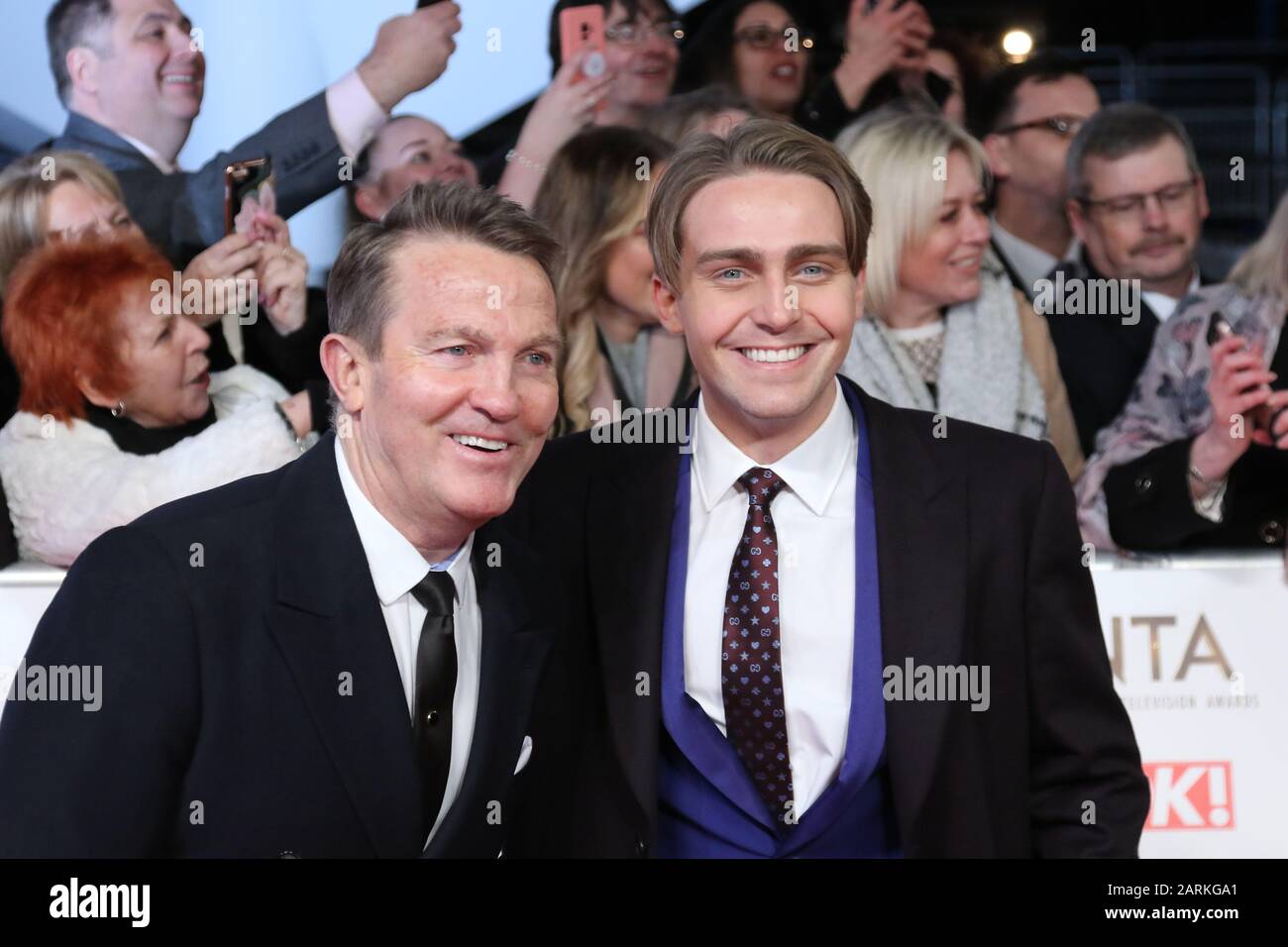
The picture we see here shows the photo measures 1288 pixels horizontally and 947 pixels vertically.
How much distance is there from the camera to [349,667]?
2031 mm

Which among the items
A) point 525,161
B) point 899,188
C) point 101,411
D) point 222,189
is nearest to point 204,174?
point 222,189

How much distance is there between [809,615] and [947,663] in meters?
0.22

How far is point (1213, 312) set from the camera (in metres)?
3.49

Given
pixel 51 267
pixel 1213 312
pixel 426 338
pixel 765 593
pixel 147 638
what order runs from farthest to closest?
1. pixel 1213 312
2. pixel 51 267
3. pixel 765 593
4. pixel 426 338
5. pixel 147 638

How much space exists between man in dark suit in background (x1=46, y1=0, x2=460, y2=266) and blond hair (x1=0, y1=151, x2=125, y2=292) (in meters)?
0.04

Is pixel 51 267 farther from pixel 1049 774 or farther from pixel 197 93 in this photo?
pixel 1049 774

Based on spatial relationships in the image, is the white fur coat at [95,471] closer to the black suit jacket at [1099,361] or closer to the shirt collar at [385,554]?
the shirt collar at [385,554]

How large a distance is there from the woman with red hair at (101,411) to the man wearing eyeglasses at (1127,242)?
5.96ft

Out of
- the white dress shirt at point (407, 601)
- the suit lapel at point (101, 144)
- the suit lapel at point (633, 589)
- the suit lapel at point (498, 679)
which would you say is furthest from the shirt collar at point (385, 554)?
the suit lapel at point (101, 144)

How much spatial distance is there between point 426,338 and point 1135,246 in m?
2.13

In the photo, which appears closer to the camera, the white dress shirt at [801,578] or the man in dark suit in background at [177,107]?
the white dress shirt at [801,578]

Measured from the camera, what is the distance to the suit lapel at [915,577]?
212cm
